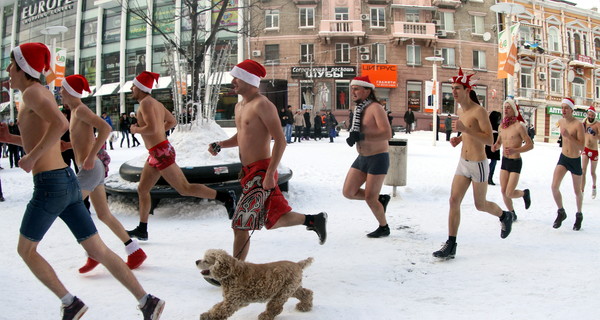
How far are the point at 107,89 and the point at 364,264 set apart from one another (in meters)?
35.5

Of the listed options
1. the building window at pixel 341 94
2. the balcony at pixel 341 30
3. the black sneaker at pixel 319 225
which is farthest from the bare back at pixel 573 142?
the balcony at pixel 341 30

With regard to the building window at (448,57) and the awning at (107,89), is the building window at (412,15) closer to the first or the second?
the building window at (448,57)

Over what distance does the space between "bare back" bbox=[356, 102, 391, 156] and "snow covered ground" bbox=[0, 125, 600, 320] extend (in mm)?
1028

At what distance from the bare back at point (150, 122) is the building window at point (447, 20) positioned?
107ft

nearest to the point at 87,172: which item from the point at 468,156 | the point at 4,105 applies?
the point at 468,156

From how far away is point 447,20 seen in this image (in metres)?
33.3

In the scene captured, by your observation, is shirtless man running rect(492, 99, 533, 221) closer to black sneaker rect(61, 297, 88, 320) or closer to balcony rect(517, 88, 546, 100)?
black sneaker rect(61, 297, 88, 320)

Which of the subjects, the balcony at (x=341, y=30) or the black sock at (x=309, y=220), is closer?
the black sock at (x=309, y=220)

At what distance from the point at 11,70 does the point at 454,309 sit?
3.16 metres

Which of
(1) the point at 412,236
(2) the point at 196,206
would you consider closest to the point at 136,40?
(2) the point at 196,206

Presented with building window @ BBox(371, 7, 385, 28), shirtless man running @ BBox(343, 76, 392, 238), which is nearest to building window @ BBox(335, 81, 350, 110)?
building window @ BBox(371, 7, 385, 28)

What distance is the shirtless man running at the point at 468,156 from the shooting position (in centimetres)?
429

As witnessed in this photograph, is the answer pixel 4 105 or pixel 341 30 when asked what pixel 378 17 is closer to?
pixel 341 30

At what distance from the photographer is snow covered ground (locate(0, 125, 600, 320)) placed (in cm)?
305
